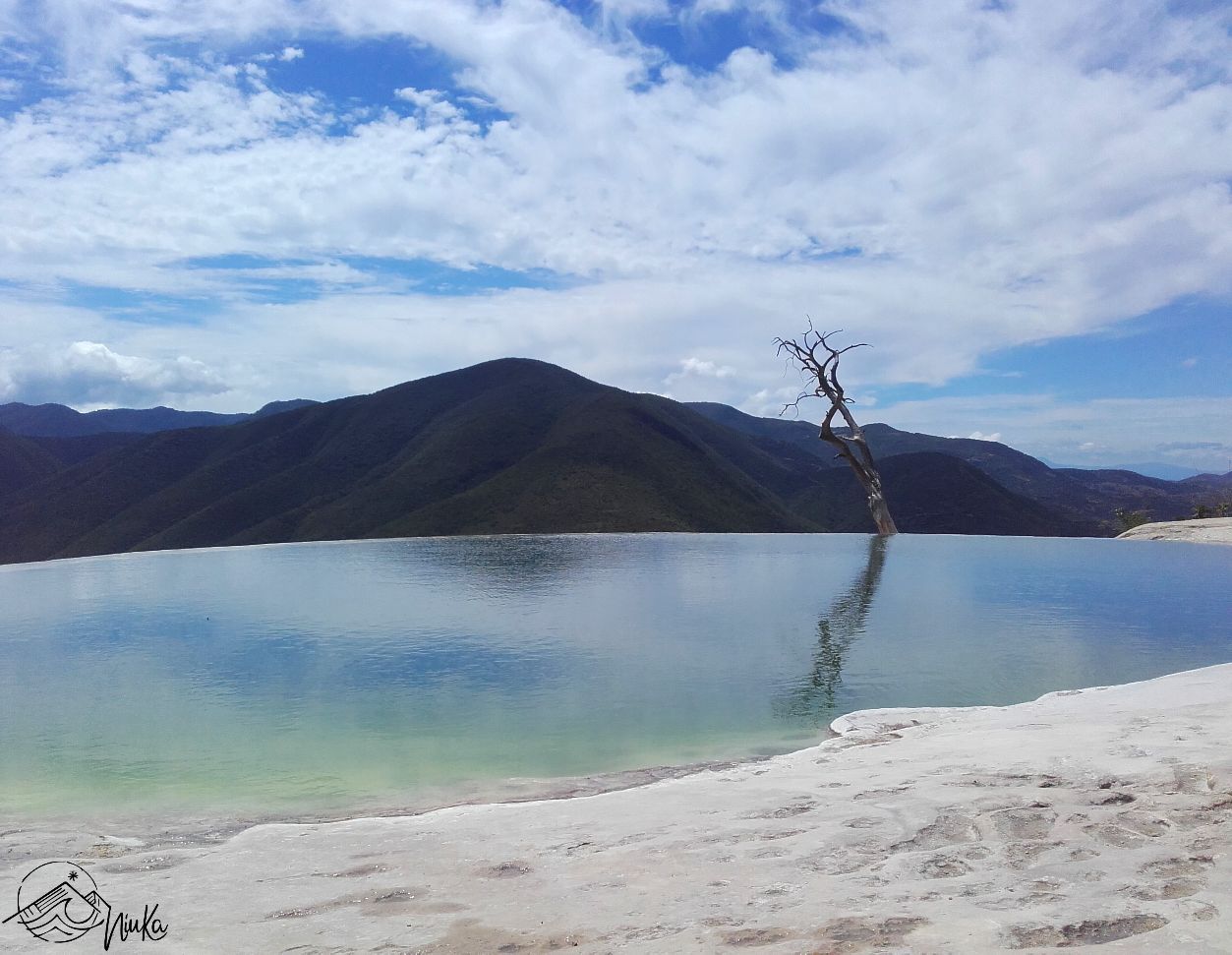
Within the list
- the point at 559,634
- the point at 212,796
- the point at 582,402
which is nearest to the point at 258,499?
the point at 582,402

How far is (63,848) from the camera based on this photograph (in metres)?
5.68

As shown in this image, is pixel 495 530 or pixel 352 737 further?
pixel 495 530

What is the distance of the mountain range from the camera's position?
57.9 meters

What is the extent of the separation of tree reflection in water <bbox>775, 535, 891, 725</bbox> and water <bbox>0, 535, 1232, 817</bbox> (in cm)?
6

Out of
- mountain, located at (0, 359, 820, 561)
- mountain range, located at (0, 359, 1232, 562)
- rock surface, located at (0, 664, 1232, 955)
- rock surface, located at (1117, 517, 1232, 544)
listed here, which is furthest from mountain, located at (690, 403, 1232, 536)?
rock surface, located at (0, 664, 1232, 955)

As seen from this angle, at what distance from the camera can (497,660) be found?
480 inches

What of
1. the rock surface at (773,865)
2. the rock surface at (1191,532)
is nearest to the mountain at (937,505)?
the rock surface at (1191,532)

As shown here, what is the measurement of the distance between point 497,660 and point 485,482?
168ft

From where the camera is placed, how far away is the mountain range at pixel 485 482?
5791cm

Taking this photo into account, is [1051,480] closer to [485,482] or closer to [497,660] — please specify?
[485,482]

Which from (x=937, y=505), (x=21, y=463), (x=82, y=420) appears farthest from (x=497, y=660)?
(x=82, y=420)

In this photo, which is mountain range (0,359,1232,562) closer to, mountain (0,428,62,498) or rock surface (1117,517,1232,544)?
mountain (0,428,62,498)

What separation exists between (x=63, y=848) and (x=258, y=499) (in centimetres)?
7356

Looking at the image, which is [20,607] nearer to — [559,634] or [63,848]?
[559,634]
